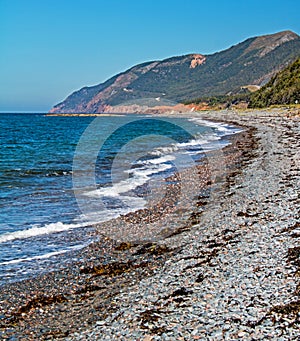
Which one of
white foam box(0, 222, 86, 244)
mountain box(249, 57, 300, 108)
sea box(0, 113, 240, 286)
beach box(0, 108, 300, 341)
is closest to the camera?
beach box(0, 108, 300, 341)

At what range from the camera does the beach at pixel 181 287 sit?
257 inches

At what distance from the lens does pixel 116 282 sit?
9.06 metres

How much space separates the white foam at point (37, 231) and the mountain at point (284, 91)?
283ft

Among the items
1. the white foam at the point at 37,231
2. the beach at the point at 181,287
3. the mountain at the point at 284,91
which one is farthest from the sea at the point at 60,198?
the mountain at the point at 284,91

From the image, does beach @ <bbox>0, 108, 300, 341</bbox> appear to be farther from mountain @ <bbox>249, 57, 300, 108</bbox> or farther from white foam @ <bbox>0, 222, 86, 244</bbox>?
mountain @ <bbox>249, 57, 300, 108</bbox>

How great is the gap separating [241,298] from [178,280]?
5.78 ft

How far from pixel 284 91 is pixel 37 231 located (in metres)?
97.2

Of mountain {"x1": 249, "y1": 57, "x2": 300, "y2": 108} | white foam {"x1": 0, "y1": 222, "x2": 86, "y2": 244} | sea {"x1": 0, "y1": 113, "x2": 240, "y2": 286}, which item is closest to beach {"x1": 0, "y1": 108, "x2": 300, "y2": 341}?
sea {"x1": 0, "y1": 113, "x2": 240, "y2": 286}

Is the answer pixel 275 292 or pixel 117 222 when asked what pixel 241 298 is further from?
pixel 117 222

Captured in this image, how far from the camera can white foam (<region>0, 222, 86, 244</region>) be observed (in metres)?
12.3

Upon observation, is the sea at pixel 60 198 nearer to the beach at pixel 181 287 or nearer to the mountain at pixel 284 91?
the beach at pixel 181 287

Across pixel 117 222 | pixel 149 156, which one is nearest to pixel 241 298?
pixel 117 222

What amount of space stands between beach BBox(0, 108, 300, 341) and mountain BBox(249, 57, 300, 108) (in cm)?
8630

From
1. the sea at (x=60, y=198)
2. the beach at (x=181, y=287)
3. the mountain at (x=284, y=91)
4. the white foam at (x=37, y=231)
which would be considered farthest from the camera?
the mountain at (x=284, y=91)
